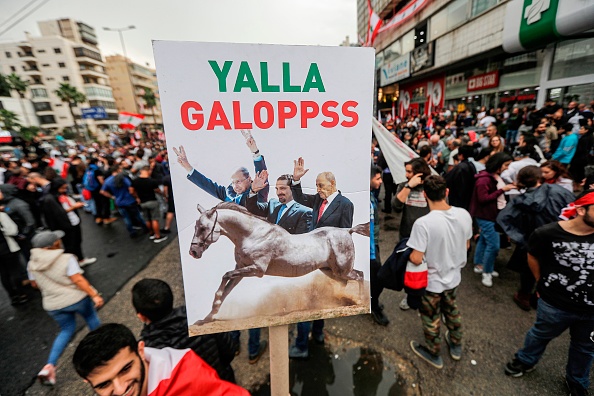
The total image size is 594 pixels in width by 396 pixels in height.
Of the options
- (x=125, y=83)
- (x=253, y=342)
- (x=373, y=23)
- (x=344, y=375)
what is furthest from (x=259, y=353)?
(x=125, y=83)

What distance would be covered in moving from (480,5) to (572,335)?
16.8 metres

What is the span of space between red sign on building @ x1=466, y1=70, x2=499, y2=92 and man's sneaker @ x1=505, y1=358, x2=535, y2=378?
15.8m

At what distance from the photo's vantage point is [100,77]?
50.3 m

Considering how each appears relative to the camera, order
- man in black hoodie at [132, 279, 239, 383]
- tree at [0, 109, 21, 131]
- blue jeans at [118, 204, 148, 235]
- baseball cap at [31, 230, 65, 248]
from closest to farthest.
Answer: man in black hoodie at [132, 279, 239, 383]
baseball cap at [31, 230, 65, 248]
blue jeans at [118, 204, 148, 235]
tree at [0, 109, 21, 131]

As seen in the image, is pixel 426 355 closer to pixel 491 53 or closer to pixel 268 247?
pixel 268 247

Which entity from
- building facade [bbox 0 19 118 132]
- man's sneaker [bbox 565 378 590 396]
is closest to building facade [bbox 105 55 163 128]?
building facade [bbox 0 19 118 132]

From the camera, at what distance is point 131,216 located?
Result: 21.5 feet

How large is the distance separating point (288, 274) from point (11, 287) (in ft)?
17.4

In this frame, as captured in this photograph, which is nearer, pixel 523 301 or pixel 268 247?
pixel 268 247

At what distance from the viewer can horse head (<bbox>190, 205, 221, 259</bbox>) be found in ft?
4.29

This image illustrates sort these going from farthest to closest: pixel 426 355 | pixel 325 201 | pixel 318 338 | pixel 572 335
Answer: pixel 318 338 → pixel 426 355 → pixel 572 335 → pixel 325 201

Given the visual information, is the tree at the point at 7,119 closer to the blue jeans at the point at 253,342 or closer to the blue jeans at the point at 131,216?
the blue jeans at the point at 131,216

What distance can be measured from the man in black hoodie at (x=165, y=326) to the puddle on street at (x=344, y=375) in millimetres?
1112

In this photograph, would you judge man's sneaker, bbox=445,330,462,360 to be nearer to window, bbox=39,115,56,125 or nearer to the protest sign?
the protest sign
